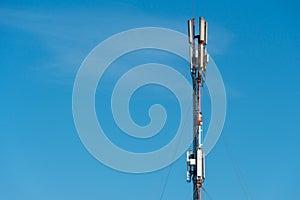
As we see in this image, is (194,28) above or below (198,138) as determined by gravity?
above

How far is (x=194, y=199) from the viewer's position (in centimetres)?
5394

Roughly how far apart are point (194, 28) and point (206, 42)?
125 centimetres

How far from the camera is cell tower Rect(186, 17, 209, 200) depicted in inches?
2149

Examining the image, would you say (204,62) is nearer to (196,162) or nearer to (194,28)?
(194,28)

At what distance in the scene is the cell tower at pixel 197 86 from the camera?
5459 centimetres

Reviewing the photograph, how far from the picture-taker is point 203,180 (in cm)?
5444

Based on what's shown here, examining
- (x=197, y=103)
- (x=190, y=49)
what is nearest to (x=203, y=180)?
(x=197, y=103)

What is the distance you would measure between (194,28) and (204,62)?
7.92 feet

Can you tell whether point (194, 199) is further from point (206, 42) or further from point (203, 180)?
point (206, 42)

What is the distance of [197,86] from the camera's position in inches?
2221

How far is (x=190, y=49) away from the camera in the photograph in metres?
56.5

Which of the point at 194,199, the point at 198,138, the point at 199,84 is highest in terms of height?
the point at 199,84

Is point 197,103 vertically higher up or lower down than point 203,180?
higher up

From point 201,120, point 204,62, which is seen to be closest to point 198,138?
point 201,120
